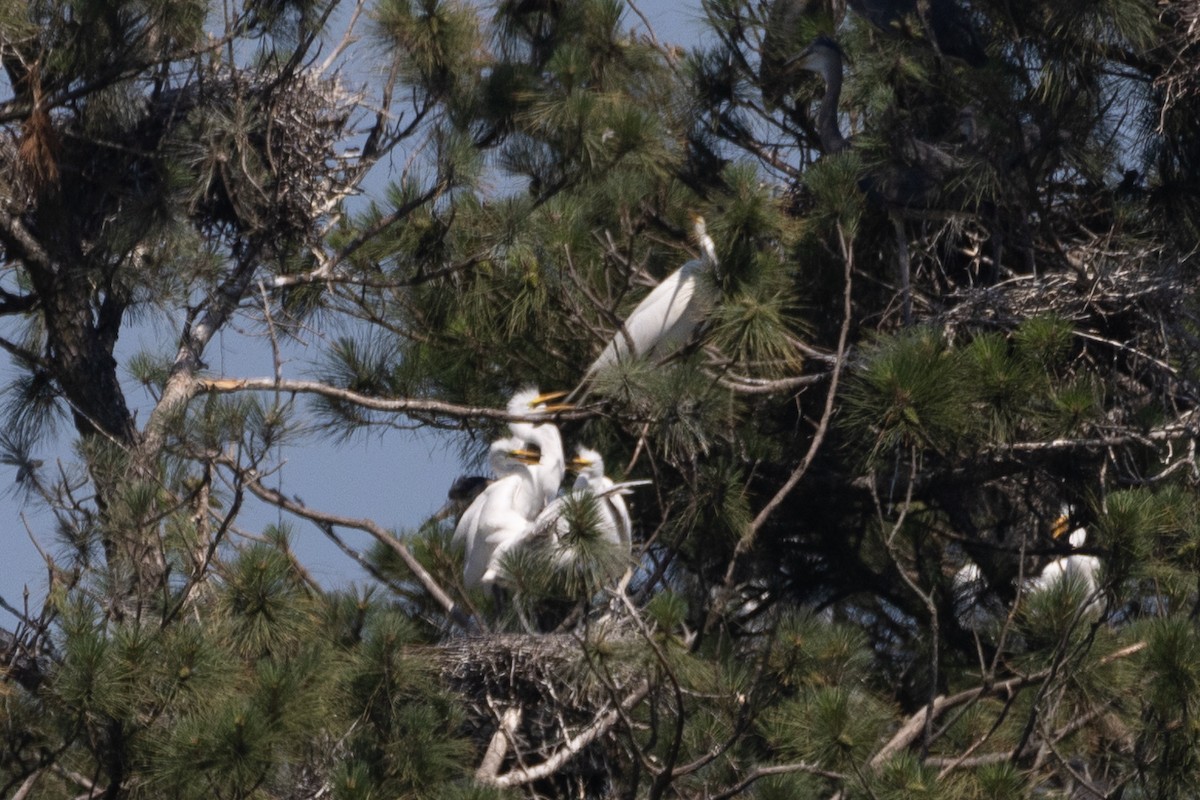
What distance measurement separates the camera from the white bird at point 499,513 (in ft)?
17.2

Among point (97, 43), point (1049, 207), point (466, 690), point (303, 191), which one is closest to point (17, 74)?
point (97, 43)

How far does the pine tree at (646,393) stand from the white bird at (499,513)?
14cm

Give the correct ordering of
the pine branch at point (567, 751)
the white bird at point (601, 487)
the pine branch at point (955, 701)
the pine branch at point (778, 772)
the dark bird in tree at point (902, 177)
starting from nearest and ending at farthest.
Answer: the pine branch at point (778, 772) → the pine branch at point (955, 701) → the pine branch at point (567, 751) → the white bird at point (601, 487) → the dark bird in tree at point (902, 177)

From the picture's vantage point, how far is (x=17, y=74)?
4562mm

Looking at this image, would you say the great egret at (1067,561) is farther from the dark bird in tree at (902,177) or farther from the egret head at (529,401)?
the egret head at (529,401)

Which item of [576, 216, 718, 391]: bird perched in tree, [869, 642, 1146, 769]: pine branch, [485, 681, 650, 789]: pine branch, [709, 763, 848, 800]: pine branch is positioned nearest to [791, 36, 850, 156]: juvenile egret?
[576, 216, 718, 391]: bird perched in tree

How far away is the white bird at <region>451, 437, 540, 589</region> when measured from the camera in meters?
5.23

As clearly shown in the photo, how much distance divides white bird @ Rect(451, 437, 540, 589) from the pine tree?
5.4 inches

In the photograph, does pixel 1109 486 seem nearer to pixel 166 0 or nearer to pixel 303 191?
pixel 303 191

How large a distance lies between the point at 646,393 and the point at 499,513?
1.51 m

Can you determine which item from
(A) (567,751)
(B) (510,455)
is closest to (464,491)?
(B) (510,455)

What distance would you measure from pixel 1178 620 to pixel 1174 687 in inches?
6.0

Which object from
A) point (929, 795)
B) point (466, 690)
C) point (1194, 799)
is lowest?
point (1194, 799)

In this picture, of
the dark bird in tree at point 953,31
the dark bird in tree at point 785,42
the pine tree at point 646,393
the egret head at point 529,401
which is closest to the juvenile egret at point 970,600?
the pine tree at point 646,393
